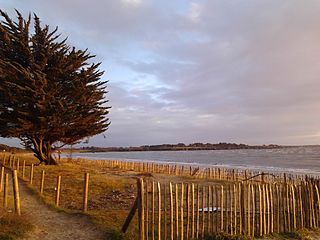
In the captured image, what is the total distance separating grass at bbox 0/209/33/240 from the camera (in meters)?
10.2

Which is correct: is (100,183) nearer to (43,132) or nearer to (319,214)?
(43,132)

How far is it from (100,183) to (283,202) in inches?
498

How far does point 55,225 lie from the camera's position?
11.9 metres

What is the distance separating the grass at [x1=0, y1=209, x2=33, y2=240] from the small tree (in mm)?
17405

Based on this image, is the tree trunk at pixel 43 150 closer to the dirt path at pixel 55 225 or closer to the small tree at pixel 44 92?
the small tree at pixel 44 92

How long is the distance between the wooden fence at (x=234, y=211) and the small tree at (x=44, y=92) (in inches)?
776

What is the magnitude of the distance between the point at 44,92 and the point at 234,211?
21758mm

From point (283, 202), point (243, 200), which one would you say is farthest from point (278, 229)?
point (243, 200)

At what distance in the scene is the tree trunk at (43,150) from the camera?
32094 millimetres

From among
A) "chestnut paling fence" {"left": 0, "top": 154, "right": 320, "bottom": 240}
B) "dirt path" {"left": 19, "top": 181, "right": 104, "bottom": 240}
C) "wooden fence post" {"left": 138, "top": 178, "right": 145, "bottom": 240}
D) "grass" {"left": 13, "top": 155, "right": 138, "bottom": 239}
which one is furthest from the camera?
"grass" {"left": 13, "top": 155, "right": 138, "bottom": 239}

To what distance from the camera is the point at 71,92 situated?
100 ft

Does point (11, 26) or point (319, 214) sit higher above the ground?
point (11, 26)

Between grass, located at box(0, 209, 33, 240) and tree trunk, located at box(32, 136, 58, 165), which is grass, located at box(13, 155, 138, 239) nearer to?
grass, located at box(0, 209, 33, 240)

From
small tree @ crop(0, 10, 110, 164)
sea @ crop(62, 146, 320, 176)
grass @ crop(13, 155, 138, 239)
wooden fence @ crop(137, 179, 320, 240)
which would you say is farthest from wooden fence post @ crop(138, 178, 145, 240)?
sea @ crop(62, 146, 320, 176)
